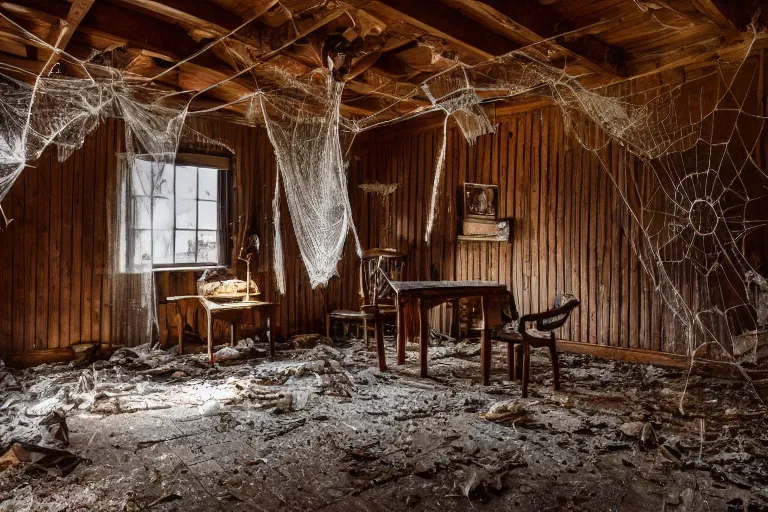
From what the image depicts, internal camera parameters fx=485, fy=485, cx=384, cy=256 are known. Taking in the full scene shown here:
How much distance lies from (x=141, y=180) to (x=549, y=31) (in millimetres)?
4466

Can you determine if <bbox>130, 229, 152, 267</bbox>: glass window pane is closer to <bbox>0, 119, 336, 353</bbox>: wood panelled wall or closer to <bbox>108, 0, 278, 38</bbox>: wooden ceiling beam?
<bbox>0, 119, 336, 353</bbox>: wood panelled wall

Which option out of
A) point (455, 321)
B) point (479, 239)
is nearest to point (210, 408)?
point (455, 321)

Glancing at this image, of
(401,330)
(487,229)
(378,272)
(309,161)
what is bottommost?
(401,330)

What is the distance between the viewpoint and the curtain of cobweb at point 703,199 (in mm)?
4367

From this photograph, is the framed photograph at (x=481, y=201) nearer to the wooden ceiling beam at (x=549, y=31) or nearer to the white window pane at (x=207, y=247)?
the wooden ceiling beam at (x=549, y=31)

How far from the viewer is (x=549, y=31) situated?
402cm

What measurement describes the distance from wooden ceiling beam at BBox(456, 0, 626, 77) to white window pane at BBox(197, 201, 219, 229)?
392cm

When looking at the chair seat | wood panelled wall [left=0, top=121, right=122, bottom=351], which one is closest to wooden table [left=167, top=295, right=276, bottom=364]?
wood panelled wall [left=0, top=121, right=122, bottom=351]

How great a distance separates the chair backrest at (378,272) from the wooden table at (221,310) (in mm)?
1171

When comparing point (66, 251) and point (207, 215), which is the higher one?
point (207, 215)

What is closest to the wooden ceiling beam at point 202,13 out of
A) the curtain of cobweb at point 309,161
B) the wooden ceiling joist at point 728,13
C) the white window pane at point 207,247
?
the curtain of cobweb at point 309,161

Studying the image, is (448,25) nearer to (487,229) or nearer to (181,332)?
(487,229)

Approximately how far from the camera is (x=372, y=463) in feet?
9.17

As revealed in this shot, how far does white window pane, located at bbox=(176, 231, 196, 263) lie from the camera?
5948 mm
